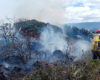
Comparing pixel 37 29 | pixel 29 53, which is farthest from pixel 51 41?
pixel 29 53

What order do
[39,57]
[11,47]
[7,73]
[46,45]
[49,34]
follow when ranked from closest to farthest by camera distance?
[7,73], [39,57], [11,47], [46,45], [49,34]

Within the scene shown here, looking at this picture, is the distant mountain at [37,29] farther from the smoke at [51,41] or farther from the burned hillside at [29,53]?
the smoke at [51,41]

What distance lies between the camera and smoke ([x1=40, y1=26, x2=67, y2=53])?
13008 millimetres

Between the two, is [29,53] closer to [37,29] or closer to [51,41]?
[51,41]

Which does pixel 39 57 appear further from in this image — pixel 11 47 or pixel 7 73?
pixel 7 73

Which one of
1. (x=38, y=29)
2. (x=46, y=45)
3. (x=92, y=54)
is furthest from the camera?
(x=38, y=29)

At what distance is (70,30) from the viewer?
69.0 feet

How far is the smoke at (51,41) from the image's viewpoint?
1301 centimetres

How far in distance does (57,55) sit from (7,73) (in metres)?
3.47

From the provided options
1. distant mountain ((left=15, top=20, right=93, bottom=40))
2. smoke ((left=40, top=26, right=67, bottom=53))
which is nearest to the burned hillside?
smoke ((left=40, top=26, right=67, bottom=53))

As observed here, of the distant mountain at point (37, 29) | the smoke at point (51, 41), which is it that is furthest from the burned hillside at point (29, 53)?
the distant mountain at point (37, 29)

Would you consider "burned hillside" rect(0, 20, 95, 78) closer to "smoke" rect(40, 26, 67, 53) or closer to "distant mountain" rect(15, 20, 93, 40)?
"smoke" rect(40, 26, 67, 53)

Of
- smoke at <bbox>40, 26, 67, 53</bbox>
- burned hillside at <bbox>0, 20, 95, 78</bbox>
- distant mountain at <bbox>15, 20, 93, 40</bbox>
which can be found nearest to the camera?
burned hillside at <bbox>0, 20, 95, 78</bbox>

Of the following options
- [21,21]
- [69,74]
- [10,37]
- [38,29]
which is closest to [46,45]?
[10,37]
